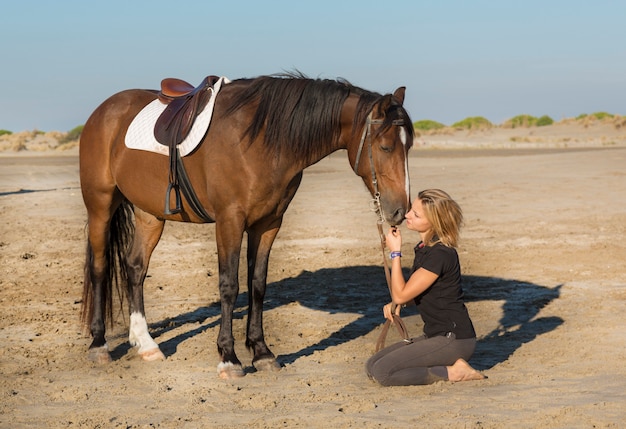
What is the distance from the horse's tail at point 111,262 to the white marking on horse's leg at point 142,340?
0.28 m

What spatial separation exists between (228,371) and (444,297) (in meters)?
1.57

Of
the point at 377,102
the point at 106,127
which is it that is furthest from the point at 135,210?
the point at 377,102

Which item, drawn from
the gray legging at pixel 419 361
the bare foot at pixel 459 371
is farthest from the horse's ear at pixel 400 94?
the bare foot at pixel 459 371

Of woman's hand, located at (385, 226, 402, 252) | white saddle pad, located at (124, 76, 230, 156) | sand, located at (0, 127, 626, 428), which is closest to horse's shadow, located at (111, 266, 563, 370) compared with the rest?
sand, located at (0, 127, 626, 428)

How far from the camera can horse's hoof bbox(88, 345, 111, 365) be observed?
6.95m

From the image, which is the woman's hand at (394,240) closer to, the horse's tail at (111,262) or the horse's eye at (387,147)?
the horse's eye at (387,147)

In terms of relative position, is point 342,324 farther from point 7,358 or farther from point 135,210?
point 7,358

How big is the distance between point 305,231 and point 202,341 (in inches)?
229

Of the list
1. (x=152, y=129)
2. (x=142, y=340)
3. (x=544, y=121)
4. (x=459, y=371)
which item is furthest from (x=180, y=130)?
(x=544, y=121)

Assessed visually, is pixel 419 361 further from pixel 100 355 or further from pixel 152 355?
pixel 100 355

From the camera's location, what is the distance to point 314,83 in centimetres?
648

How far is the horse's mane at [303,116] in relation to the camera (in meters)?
6.33

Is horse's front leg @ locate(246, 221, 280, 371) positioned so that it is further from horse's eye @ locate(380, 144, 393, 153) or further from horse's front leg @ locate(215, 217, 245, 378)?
horse's eye @ locate(380, 144, 393, 153)

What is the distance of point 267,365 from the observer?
21.6ft
